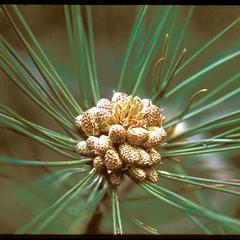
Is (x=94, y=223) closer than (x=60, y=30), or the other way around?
(x=94, y=223)

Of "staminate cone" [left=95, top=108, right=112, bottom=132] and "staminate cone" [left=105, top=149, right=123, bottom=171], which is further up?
"staminate cone" [left=95, top=108, right=112, bottom=132]

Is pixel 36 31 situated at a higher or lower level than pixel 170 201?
higher

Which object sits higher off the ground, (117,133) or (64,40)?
(64,40)

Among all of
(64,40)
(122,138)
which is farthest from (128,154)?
(64,40)

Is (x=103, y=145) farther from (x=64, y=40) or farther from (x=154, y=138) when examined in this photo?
(x=64, y=40)

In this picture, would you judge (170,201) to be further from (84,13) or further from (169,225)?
(84,13)

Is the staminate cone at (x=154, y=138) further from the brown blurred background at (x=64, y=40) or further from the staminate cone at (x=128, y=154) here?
the brown blurred background at (x=64, y=40)

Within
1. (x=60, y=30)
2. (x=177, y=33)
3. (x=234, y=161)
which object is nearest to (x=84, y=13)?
(x=60, y=30)

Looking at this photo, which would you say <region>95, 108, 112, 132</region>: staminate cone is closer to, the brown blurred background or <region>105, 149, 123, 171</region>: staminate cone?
<region>105, 149, 123, 171</region>: staminate cone

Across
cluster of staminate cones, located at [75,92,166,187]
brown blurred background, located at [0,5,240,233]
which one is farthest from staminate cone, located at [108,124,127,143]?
brown blurred background, located at [0,5,240,233]
